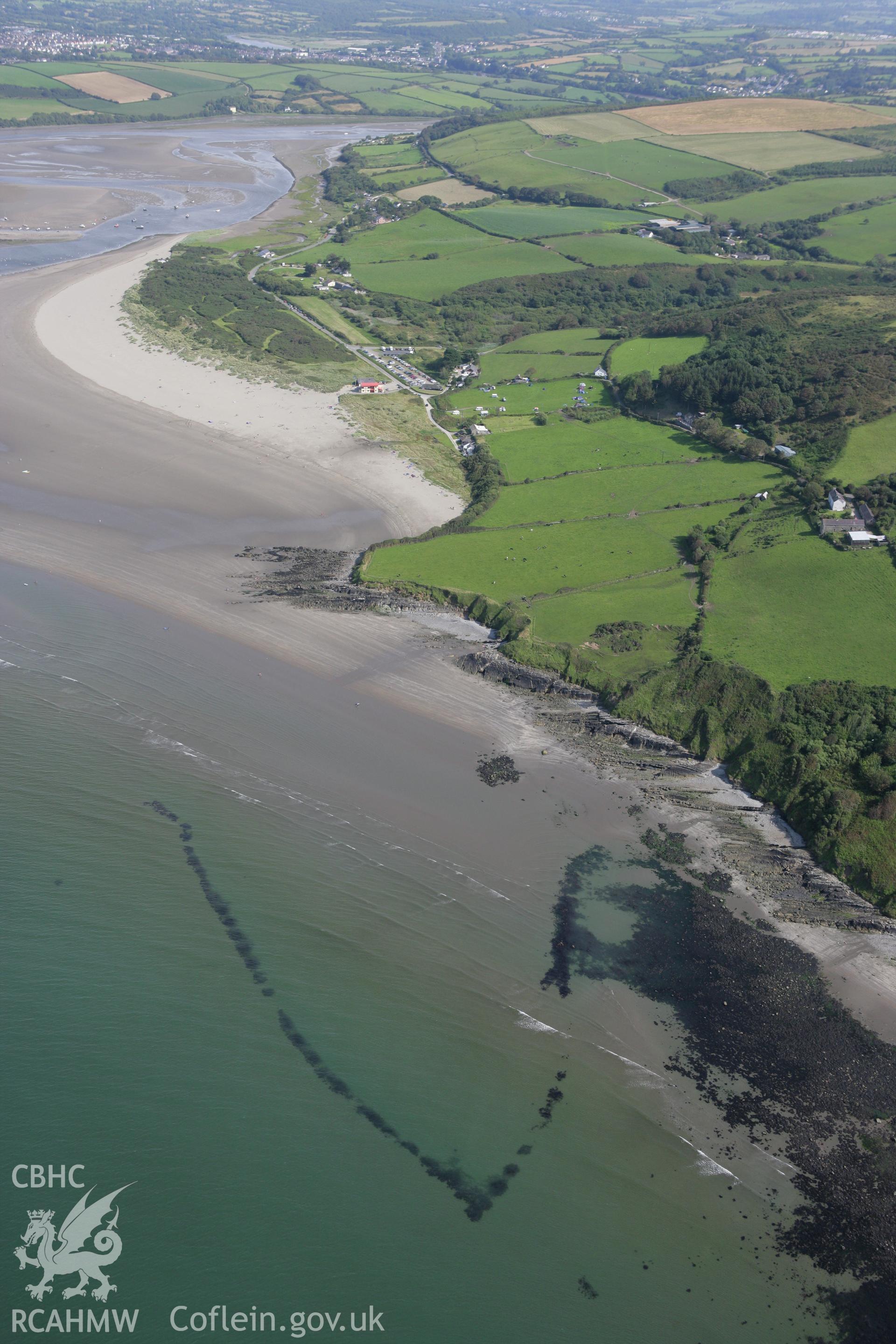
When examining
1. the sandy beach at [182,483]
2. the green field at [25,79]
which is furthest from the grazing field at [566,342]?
the green field at [25,79]

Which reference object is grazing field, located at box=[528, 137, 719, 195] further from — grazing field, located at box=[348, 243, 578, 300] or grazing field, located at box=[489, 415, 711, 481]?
grazing field, located at box=[489, 415, 711, 481]

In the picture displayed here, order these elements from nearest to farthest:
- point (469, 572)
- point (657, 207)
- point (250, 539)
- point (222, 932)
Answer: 1. point (222, 932)
2. point (469, 572)
3. point (250, 539)
4. point (657, 207)

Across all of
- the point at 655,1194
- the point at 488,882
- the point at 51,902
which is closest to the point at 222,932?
the point at 51,902

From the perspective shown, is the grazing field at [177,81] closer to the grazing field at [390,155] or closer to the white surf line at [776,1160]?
the grazing field at [390,155]

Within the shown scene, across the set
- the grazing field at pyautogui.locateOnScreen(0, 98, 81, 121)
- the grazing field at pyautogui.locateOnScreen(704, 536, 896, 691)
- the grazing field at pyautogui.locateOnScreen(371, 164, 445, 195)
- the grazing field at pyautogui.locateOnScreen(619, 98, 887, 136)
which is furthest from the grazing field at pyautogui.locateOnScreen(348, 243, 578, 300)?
the grazing field at pyautogui.locateOnScreen(0, 98, 81, 121)

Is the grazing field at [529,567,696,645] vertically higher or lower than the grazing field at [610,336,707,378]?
lower

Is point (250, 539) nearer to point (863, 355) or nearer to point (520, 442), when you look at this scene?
point (520, 442)
